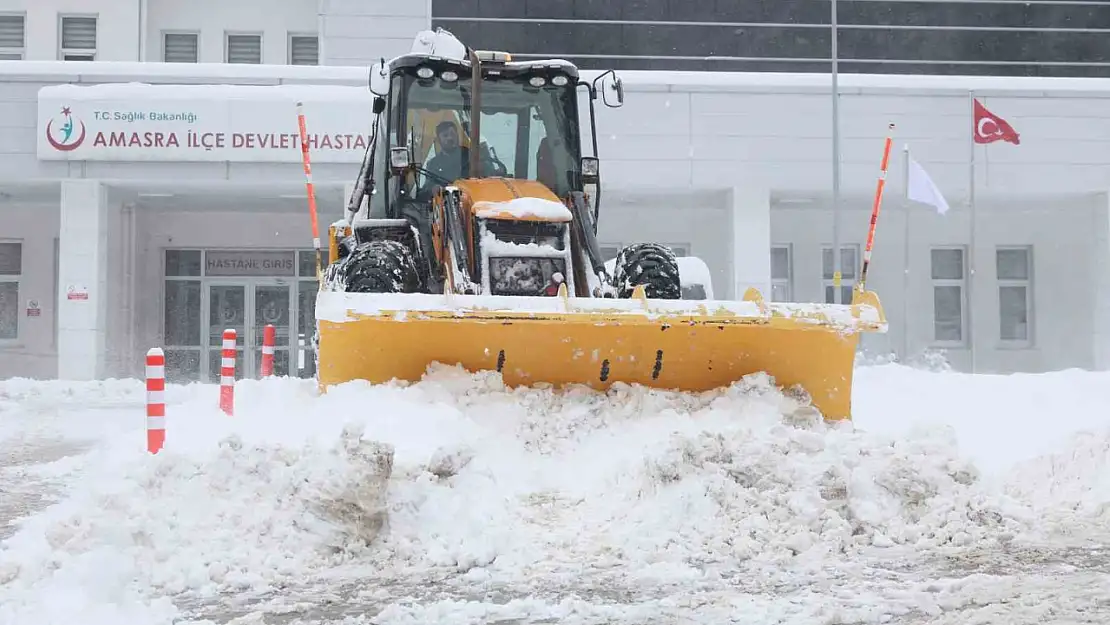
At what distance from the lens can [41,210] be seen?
18438mm

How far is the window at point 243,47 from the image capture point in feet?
67.0

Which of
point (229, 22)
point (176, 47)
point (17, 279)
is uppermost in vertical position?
point (229, 22)

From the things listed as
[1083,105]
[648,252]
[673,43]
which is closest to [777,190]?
[1083,105]

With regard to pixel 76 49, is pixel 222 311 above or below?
below

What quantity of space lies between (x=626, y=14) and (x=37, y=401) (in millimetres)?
13755

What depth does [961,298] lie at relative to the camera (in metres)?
19.6

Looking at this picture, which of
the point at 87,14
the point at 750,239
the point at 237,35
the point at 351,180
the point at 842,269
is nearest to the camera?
the point at 351,180

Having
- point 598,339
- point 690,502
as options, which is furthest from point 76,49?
point 690,502

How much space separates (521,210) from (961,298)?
14.8 metres

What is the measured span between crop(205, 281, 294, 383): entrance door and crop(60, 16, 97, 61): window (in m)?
5.02

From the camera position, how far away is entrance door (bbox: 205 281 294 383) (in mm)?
19141

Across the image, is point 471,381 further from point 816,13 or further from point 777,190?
point 816,13

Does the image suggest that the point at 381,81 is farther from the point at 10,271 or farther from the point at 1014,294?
the point at 1014,294

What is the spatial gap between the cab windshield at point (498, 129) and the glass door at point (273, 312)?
39.2 feet
